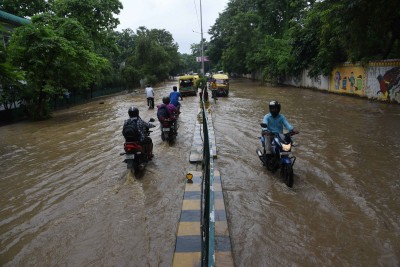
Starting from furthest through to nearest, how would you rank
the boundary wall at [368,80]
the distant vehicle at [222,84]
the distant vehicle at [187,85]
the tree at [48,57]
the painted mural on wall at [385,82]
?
the distant vehicle at [187,85] < the distant vehicle at [222,84] < the boundary wall at [368,80] < the painted mural on wall at [385,82] < the tree at [48,57]

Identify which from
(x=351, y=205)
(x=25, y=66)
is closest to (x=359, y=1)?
(x=351, y=205)

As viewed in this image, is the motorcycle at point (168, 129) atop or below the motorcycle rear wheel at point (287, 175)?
atop

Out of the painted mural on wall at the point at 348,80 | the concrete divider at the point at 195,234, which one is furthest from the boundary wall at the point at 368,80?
the concrete divider at the point at 195,234

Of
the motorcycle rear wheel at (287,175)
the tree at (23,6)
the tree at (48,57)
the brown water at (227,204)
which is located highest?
the tree at (23,6)

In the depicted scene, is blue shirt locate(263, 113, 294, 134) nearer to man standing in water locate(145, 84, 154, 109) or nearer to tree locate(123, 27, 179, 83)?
man standing in water locate(145, 84, 154, 109)

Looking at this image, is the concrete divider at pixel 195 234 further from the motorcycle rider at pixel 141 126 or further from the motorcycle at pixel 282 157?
the motorcycle rider at pixel 141 126

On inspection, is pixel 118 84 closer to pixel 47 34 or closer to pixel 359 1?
pixel 47 34

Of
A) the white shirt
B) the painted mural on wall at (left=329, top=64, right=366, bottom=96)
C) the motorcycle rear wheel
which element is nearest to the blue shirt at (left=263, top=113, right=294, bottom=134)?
the motorcycle rear wheel

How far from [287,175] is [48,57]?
1582 centimetres

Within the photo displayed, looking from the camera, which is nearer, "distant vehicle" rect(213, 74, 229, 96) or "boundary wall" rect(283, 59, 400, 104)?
"boundary wall" rect(283, 59, 400, 104)

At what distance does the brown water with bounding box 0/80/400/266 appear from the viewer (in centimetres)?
449

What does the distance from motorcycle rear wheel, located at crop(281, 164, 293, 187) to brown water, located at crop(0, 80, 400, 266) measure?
0.15 m

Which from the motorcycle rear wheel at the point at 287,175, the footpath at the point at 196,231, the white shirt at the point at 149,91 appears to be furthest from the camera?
the white shirt at the point at 149,91

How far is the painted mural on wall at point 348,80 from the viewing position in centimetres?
2222
